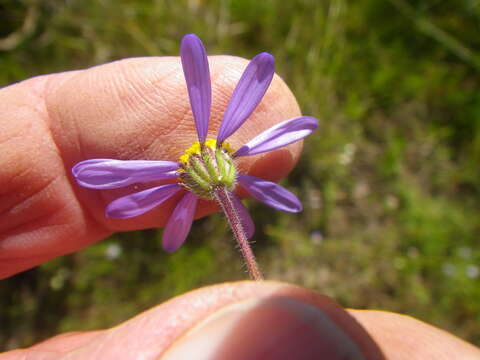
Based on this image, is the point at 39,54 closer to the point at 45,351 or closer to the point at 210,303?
the point at 45,351

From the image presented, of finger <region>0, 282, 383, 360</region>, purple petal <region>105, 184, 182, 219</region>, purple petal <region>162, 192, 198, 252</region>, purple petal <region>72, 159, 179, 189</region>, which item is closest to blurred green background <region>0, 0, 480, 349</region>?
purple petal <region>162, 192, 198, 252</region>

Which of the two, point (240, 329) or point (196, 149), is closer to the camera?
point (240, 329)

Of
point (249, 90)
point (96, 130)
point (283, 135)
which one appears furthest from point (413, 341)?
point (96, 130)

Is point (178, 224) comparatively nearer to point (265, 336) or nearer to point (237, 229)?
point (237, 229)

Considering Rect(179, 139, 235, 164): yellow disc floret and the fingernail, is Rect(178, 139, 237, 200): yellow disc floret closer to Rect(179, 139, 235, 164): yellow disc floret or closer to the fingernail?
Rect(179, 139, 235, 164): yellow disc floret

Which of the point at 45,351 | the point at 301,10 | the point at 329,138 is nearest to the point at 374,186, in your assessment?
the point at 329,138

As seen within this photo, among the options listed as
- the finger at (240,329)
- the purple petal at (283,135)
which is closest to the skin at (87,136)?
the purple petal at (283,135)

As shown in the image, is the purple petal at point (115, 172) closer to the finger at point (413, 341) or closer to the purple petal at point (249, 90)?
the purple petal at point (249, 90)
